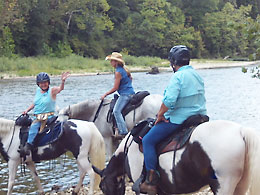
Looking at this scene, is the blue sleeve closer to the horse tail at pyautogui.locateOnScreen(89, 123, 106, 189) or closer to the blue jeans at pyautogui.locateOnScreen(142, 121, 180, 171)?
the blue jeans at pyautogui.locateOnScreen(142, 121, 180, 171)

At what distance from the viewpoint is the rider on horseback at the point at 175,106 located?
507 centimetres

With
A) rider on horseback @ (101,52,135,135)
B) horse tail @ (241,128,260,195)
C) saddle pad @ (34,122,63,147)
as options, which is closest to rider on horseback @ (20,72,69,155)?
saddle pad @ (34,122,63,147)

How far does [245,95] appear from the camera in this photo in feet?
85.5

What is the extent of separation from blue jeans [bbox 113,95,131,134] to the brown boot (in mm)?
3524

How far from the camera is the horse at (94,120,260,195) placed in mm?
4488

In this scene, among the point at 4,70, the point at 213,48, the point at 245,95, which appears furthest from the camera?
the point at 213,48

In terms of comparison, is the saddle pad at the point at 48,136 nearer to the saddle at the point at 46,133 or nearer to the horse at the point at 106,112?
the saddle at the point at 46,133

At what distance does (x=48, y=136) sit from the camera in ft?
25.1

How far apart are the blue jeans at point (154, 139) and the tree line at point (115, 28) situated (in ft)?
130

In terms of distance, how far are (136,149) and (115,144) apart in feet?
12.9

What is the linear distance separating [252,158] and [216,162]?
37cm

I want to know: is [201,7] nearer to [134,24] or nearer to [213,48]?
[213,48]

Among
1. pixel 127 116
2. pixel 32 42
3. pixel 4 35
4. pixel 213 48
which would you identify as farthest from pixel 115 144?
pixel 213 48

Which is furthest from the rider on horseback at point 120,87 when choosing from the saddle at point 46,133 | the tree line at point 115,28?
the tree line at point 115,28
